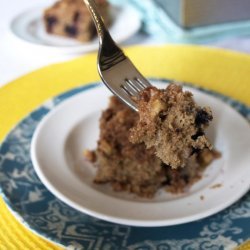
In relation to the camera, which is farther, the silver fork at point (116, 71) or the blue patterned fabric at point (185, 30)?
the blue patterned fabric at point (185, 30)

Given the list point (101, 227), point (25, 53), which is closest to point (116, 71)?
point (101, 227)

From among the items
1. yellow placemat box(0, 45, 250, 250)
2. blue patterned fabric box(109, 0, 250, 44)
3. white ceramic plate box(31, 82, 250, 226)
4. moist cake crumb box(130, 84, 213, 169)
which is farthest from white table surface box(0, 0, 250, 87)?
moist cake crumb box(130, 84, 213, 169)

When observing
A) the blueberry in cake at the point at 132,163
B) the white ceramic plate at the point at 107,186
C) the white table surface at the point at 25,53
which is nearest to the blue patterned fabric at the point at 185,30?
the white table surface at the point at 25,53

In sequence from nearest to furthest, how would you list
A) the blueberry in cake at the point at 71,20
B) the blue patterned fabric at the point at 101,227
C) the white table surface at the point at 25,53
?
the blue patterned fabric at the point at 101,227
the white table surface at the point at 25,53
the blueberry in cake at the point at 71,20

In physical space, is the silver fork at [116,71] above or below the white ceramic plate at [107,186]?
above

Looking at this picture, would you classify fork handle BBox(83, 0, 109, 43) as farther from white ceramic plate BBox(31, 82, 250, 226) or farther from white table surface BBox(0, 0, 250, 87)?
white table surface BBox(0, 0, 250, 87)

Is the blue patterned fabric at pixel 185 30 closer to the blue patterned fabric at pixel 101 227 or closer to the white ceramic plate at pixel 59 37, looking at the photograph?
the white ceramic plate at pixel 59 37
